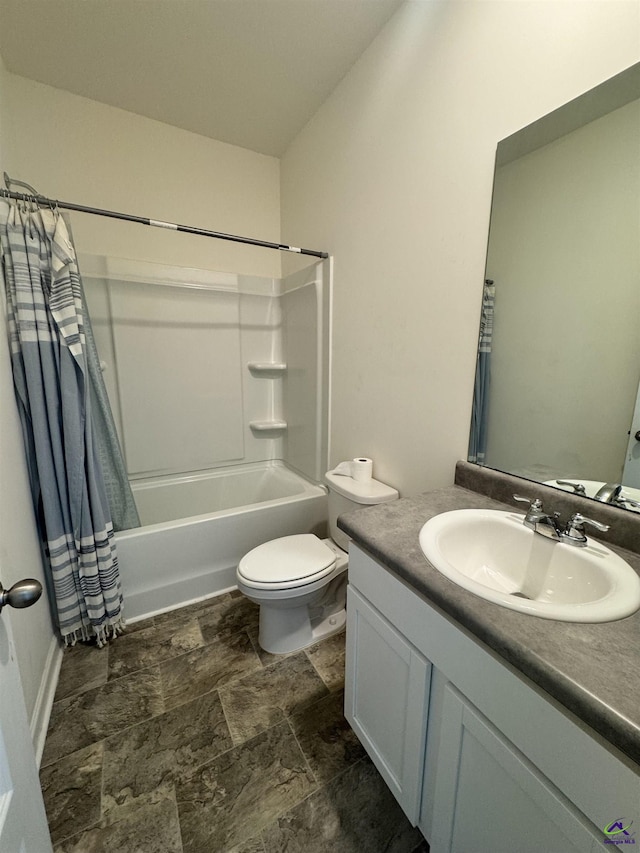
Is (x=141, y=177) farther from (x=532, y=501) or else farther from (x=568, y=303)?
(x=532, y=501)

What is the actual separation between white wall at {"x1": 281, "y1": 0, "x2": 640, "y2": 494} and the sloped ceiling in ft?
0.51

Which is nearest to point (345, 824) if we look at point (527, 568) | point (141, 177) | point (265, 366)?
point (527, 568)

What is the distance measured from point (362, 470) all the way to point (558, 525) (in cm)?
86

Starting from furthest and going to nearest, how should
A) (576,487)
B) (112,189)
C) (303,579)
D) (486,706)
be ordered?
(112,189) < (303,579) < (576,487) < (486,706)

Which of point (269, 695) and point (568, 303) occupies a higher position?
point (568, 303)

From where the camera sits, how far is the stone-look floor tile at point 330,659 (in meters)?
1.38

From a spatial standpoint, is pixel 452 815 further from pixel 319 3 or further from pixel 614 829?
pixel 319 3

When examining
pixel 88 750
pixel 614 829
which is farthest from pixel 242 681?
pixel 614 829

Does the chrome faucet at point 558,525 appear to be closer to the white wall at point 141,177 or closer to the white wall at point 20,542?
the white wall at point 20,542

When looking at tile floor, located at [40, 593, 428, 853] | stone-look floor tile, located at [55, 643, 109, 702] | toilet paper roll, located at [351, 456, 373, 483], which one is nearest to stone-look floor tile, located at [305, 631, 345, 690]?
tile floor, located at [40, 593, 428, 853]

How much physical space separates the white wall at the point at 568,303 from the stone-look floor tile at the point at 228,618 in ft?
4.64

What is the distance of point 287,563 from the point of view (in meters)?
1.43

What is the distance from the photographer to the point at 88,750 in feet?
3.69

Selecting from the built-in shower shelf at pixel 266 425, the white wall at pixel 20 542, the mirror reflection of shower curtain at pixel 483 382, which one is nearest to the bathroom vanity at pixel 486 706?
the mirror reflection of shower curtain at pixel 483 382
